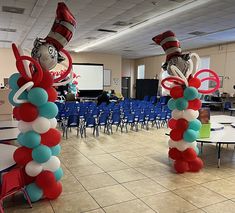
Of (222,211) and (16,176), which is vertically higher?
(16,176)

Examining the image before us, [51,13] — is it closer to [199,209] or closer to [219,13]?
[219,13]

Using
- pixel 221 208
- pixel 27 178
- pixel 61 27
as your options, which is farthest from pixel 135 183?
pixel 61 27

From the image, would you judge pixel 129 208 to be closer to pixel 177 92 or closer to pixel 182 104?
pixel 182 104

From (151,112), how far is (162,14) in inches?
140

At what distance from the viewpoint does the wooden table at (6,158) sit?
329 cm

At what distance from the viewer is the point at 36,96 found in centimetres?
357

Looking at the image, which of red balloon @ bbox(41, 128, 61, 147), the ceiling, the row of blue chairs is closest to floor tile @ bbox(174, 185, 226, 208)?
red balloon @ bbox(41, 128, 61, 147)

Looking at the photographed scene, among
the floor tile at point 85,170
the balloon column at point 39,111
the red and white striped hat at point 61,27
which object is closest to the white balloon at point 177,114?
the floor tile at point 85,170

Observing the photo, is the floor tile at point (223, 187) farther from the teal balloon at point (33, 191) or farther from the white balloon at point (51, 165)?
the teal balloon at point (33, 191)

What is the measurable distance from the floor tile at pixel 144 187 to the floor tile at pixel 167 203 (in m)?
0.14

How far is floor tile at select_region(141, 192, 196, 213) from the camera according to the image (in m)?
3.69

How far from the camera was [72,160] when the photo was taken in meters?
5.88

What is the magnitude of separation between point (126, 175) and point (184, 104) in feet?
6.09

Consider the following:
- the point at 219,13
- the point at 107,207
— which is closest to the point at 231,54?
the point at 219,13
